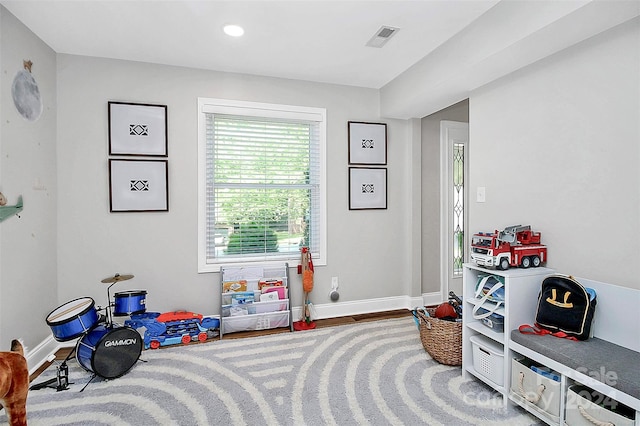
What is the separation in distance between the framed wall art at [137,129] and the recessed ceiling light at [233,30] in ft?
3.25

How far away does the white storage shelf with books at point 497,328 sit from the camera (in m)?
1.97

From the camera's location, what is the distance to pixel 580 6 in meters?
1.59

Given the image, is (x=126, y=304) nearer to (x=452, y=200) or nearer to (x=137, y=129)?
(x=137, y=129)

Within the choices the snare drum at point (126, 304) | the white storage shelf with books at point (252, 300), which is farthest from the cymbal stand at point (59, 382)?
the white storage shelf with books at point (252, 300)

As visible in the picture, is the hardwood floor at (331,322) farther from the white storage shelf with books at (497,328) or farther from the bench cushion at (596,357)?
the bench cushion at (596,357)

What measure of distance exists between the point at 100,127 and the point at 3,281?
4.53 feet

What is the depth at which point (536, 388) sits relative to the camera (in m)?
1.78

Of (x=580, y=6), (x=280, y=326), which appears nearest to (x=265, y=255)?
(x=280, y=326)

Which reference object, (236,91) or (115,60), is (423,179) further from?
(115,60)

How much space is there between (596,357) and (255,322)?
2.48 metres

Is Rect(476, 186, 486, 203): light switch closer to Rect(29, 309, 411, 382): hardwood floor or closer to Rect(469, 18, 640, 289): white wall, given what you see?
Rect(469, 18, 640, 289): white wall

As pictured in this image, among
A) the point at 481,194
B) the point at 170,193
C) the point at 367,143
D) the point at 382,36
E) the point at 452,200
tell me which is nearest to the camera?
the point at 382,36

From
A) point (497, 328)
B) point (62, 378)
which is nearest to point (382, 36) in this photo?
point (497, 328)

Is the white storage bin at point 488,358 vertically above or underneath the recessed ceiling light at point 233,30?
underneath
